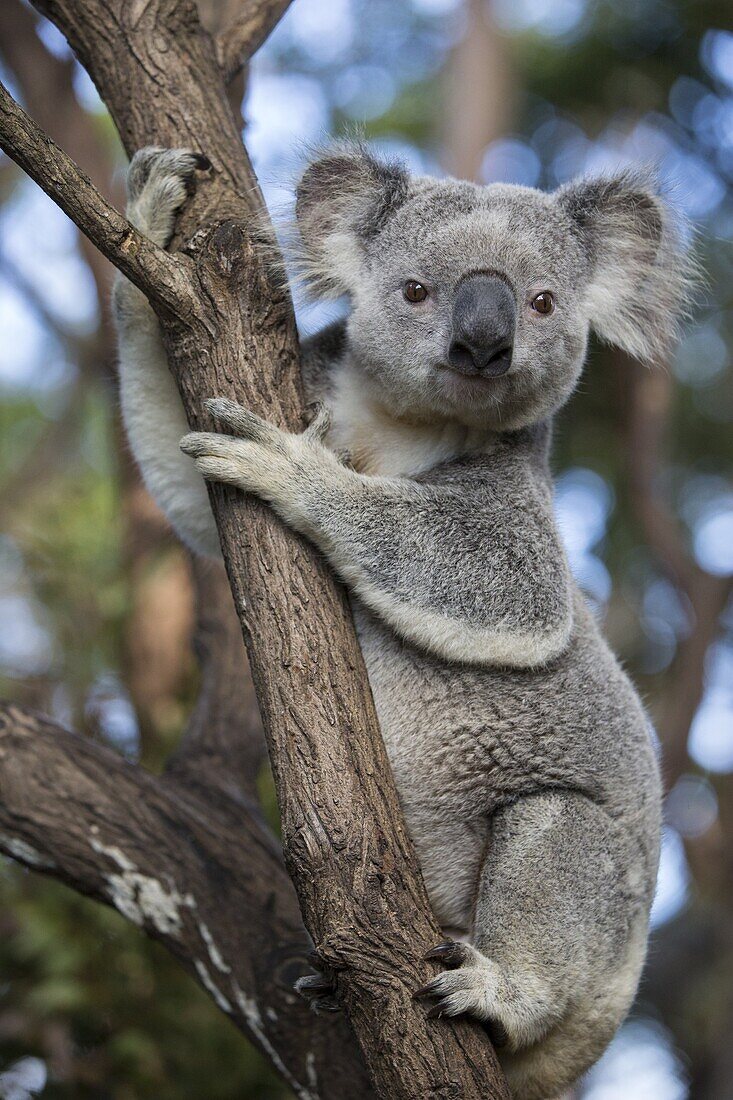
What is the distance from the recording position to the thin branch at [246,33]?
11.9ft

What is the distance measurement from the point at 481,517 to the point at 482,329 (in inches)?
21.9

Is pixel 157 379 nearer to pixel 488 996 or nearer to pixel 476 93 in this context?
pixel 488 996

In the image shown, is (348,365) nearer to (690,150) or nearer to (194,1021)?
(194,1021)

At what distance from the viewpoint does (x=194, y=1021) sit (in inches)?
182

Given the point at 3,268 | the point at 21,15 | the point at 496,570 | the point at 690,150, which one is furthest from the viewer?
the point at 690,150

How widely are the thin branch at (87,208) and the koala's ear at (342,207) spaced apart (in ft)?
2.33

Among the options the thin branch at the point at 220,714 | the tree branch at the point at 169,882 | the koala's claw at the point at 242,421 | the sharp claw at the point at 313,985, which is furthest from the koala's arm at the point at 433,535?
the thin branch at the point at 220,714

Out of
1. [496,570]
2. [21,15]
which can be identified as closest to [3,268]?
[21,15]

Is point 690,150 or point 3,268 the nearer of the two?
point 3,268

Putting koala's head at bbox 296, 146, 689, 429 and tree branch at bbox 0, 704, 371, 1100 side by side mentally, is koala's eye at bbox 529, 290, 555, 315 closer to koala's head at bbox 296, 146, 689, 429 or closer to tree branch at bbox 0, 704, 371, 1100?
koala's head at bbox 296, 146, 689, 429

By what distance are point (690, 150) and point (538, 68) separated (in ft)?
8.10

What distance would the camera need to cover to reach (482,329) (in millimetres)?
2822

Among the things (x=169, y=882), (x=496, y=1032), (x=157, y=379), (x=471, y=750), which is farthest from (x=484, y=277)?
(x=169, y=882)

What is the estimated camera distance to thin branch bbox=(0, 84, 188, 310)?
7.71 feet
